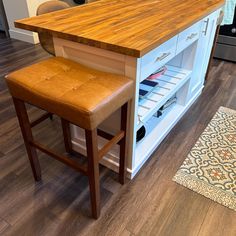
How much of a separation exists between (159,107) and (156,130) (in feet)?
0.94

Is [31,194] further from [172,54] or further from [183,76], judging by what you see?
[183,76]

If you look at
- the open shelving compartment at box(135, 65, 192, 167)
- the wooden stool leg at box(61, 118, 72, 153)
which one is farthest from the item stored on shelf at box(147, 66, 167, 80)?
the wooden stool leg at box(61, 118, 72, 153)

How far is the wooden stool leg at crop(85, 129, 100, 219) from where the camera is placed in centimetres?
103

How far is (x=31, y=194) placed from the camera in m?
1.47

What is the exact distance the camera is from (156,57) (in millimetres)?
1278

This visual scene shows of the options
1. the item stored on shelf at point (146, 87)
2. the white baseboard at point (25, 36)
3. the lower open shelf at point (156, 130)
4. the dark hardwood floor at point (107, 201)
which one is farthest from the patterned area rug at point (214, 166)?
the white baseboard at point (25, 36)

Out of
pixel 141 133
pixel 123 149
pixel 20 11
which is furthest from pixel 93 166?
pixel 20 11

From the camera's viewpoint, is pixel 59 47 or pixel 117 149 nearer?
pixel 59 47

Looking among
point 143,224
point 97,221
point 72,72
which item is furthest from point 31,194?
point 72,72

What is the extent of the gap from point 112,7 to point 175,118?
3.24 feet

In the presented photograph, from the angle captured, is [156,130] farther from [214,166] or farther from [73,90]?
[73,90]

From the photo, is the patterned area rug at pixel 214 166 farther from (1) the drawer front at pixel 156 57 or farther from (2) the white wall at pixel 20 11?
(2) the white wall at pixel 20 11

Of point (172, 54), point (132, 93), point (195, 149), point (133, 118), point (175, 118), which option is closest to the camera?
point (132, 93)

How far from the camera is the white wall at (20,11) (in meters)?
3.46
